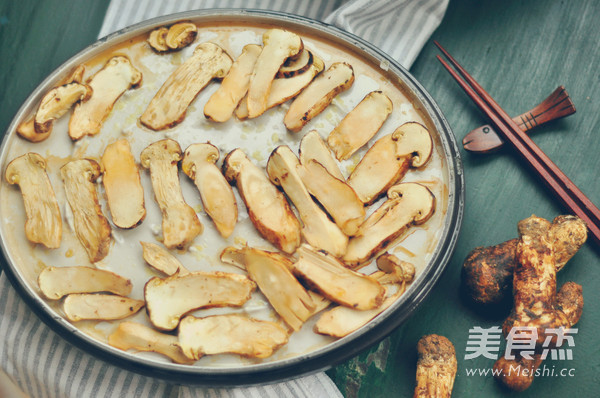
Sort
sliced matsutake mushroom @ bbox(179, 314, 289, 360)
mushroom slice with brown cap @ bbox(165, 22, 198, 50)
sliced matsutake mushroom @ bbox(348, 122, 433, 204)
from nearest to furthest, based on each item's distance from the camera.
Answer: sliced matsutake mushroom @ bbox(179, 314, 289, 360) → sliced matsutake mushroom @ bbox(348, 122, 433, 204) → mushroom slice with brown cap @ bbox(165, 22, 198, 50)

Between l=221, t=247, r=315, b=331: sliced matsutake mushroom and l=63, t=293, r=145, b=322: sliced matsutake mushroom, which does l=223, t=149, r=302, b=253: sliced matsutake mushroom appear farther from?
l=63, t=293, r=145, b=322: sliced matsutake mushroom

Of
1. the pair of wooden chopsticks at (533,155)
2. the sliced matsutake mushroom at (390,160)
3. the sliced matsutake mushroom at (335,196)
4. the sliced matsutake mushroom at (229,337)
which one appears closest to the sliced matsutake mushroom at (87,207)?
the sliced matsutake mushroom at (229,337)

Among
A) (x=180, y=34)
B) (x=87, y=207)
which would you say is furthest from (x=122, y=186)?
(x=180, y=34)

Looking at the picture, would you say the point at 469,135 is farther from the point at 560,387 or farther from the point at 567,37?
the point at 560,387

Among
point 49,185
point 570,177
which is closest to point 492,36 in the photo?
point 570,177

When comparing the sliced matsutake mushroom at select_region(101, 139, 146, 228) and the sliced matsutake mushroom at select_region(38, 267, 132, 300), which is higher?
the sliced matsutake mushroom at select_region(101, 139, 146, 228)

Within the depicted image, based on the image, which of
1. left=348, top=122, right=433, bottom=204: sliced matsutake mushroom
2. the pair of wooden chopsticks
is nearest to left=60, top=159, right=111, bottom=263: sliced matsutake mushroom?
left=348, top=122, right=433, bottom=204: sliced matsutake mushroom

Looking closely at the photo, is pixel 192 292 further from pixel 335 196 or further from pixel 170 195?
pixel 335 196

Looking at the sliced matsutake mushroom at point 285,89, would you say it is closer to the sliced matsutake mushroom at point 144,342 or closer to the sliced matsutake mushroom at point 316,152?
the sliced matsutake mushroom at point 316,152
